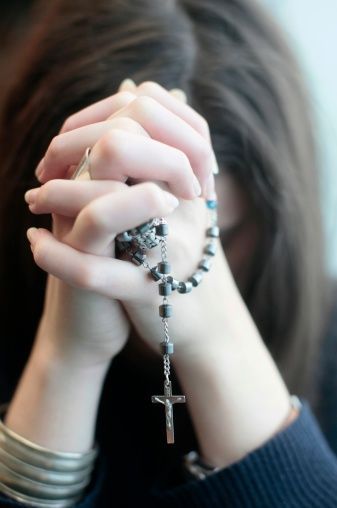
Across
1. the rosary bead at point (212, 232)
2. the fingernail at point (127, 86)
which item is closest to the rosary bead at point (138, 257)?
the rosary bead at point (212, 232)

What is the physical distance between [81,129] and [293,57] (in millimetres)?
477

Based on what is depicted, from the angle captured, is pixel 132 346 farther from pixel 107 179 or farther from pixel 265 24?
pixel 265 24

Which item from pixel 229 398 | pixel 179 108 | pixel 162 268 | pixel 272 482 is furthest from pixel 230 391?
pixel 179 108

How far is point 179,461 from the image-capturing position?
2.27ft

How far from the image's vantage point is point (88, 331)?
1.83 ft

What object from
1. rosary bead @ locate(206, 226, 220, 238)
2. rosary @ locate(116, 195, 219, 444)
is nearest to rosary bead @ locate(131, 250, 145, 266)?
rosary @ locate(116, 195, 219, 444)

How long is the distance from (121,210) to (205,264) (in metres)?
0.15

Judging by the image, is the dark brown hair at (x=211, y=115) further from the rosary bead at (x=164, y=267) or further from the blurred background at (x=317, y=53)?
the rosary bead at (x=164, y=267)

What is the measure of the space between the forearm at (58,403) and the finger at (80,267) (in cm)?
17

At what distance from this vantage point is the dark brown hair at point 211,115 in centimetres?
70

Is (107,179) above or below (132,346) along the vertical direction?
above

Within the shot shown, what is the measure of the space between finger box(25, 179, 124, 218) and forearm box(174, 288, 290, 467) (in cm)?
22

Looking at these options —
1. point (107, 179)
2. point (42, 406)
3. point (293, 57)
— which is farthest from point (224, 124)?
point (42, 406)

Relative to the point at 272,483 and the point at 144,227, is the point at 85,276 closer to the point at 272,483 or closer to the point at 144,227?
the point at 144,227
